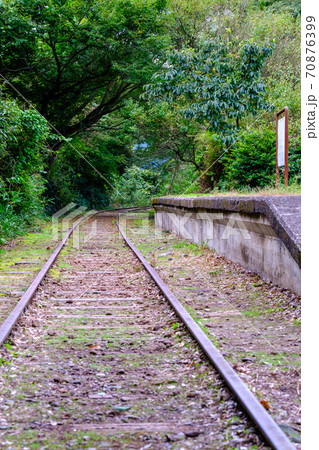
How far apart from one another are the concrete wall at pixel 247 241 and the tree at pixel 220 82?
5.12 meters

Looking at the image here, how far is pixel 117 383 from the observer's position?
3506 millimetres

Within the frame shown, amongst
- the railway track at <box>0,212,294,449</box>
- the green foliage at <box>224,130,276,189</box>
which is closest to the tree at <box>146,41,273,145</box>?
the green foliage at <box>224,130,276,189</box>

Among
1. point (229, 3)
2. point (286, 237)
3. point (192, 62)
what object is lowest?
point (286, 237)

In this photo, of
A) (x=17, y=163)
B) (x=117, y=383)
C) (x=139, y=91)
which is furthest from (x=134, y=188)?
(x=117, y=383)

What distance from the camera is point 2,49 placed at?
18.9m

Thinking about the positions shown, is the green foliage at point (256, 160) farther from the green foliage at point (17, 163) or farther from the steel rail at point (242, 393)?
the steel rail at point (242, 393)

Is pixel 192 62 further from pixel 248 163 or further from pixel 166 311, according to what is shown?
pixel 166 311

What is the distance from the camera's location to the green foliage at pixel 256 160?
1187cm

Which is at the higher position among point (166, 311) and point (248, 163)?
point (248, 163)

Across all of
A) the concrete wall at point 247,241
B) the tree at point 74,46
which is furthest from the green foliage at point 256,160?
the tree at point 74,46

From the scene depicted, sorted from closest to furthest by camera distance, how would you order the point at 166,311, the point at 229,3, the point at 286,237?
1. the point at 286,237
2. the point at 166,311
3. the point at 229,3

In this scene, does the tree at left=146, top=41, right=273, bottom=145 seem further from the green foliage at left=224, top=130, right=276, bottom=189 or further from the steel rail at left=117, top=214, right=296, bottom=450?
the steel rail at left=117, top=214, right=296, bottom=450
